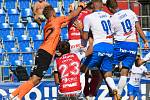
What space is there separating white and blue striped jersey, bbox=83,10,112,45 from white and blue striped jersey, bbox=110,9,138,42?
0.88 feet

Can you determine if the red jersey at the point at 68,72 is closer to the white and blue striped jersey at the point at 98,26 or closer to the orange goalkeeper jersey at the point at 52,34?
the white and blue striped jersey at the point at 98,26

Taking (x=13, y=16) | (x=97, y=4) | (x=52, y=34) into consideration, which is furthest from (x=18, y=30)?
(x=97, y=4)

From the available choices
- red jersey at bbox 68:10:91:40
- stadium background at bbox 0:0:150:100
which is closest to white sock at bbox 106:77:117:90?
red jersey at bbox 68:10:91:40

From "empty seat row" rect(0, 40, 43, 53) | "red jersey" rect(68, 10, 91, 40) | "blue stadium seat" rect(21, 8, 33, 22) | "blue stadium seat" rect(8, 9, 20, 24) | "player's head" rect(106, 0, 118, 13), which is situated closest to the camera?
"player's head" rect(106, 0, 118, 13)

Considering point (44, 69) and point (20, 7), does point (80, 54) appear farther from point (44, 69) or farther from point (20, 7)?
point (20, 7)

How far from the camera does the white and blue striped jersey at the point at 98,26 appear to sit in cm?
991

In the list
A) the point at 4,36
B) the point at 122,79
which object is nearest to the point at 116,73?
the point at 122,79

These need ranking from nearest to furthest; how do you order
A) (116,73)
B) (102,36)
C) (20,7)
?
(102,36) → (116,73) → (20,7)

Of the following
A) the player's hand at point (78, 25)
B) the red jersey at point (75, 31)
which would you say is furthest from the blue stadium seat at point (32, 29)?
the player's hand at point (78, 25)

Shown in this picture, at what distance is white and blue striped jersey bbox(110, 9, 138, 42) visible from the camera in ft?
33.4

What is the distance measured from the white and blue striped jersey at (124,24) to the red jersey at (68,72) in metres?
1.72

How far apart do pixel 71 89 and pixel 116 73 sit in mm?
4736

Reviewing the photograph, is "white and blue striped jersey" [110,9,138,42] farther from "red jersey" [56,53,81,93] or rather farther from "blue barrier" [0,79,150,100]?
"blue barrier" [0,79,150,100]

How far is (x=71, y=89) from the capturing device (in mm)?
8758
